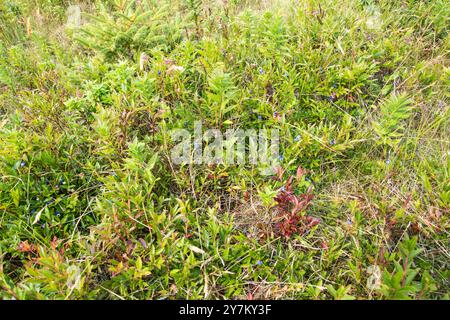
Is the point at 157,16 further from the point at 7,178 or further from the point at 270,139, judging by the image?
the point at 7,178

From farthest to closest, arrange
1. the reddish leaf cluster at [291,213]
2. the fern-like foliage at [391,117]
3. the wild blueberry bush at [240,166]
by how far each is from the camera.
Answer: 1. the fern-like foliage at [391,117]
2. the reddish leaf cluster at [291,213]
3. the wild blueberry bush at [240,166]

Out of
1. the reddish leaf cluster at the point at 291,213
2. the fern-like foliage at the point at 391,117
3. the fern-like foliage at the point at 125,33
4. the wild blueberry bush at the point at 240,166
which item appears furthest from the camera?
the fern-like foliage at the point at 125,33

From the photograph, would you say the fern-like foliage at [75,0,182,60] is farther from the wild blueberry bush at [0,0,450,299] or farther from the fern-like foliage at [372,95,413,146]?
the fern-like foliage at [372,95,413,146]

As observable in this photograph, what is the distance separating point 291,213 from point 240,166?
0.54 metres

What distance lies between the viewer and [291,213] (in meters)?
2.39

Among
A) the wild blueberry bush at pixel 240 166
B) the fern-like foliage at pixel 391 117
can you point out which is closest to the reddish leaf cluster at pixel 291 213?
the wild blueberry bush at pixel 240 166

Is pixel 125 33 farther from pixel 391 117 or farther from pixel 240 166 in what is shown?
pixel 391 117

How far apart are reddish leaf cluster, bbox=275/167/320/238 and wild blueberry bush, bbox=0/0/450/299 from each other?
0.05 ft

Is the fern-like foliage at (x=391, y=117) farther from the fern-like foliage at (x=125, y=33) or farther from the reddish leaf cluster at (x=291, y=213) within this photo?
the fern-like foliage at (x=125, y=33)

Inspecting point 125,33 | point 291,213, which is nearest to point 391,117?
point 291,213

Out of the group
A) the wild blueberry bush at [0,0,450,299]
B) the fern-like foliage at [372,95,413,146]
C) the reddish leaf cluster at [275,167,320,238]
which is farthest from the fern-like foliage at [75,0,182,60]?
the fern-like foliage at [372,95,413,146]

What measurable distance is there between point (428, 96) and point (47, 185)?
3.27 m

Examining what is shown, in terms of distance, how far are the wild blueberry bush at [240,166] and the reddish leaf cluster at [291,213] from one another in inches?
0.5

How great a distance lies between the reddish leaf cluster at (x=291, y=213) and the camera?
2371mm
